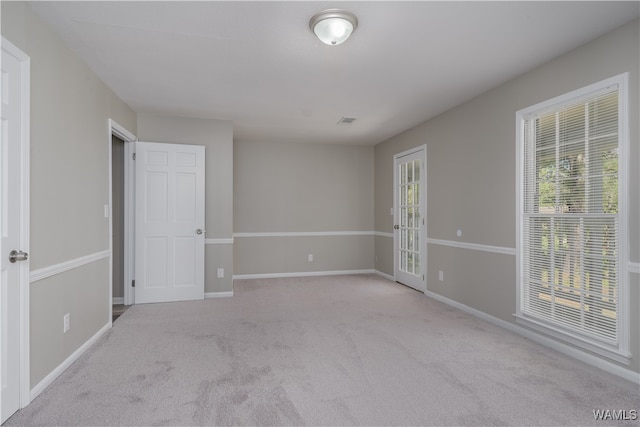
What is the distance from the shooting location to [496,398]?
211 centimetres

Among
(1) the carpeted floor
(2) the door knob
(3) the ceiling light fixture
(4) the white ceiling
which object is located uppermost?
(4) the white ceiling

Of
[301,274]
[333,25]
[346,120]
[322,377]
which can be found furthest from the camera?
[301,274]

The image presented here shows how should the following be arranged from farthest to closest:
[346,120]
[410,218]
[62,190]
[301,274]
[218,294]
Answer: [301,274], [410,218], [346,120], [218,294], [62,190]

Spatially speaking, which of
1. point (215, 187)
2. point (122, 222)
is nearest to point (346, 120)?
point (215, 187)

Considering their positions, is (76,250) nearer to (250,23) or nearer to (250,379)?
(250,379)

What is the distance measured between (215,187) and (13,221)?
2.75 metres

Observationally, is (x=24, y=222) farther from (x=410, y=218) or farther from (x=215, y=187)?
(x=410, y=218)

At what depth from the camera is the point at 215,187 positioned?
4.66m

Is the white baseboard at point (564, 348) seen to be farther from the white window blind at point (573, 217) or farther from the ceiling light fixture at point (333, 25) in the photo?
the ceiling light fixture at point (333, 25)

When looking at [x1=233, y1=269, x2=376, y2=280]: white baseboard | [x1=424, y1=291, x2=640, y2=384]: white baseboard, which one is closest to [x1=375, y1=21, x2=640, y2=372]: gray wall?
[x1=424, y1=291, x2=640, y2=384]: white baseboard

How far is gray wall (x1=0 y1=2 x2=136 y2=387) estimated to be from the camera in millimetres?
2156

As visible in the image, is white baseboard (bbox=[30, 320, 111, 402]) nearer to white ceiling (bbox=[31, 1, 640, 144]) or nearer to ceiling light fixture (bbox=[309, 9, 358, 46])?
white ceiling (bbox=[31, 1, 640, 144])

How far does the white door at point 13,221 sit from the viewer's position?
1.88 m

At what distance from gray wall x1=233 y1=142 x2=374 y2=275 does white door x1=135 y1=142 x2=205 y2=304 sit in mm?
1537
